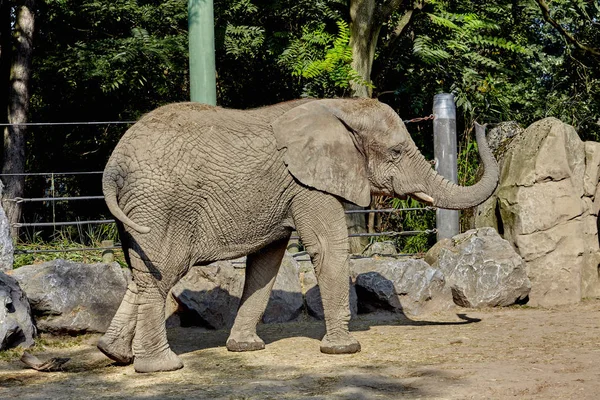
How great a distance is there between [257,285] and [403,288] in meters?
2.00

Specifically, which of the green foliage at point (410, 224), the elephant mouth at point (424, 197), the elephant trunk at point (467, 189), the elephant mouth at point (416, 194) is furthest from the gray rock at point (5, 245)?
the green foliage at point (410, 224)

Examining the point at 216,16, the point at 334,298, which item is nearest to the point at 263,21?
the point at 216,16

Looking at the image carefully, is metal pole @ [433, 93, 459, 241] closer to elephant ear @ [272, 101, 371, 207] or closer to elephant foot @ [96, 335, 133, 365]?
elephant ear @ [272, 101, 371, 207]

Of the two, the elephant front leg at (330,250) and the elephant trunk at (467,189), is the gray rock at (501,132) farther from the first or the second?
the elephant front leg at (330,250)

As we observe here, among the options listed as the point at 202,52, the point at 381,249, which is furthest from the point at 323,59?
the point at 202,52

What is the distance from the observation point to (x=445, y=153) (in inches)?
388

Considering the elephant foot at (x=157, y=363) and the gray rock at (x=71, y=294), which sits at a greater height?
the gray rock at (x=71, y=294)

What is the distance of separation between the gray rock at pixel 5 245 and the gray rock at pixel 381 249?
12.8 feet

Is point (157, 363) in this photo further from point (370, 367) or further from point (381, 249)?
point (381, 249)

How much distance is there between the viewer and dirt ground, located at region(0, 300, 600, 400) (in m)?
5.62

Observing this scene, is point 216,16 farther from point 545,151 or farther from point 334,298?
point 334,298

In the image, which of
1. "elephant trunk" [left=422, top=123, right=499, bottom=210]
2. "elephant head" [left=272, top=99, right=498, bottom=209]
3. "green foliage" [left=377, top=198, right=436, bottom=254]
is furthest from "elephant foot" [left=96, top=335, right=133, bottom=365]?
"green foliage" [left=377, top=198, right=436, bottom=254]

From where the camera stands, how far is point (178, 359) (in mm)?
6516

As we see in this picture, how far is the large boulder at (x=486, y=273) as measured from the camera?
29.6ft
